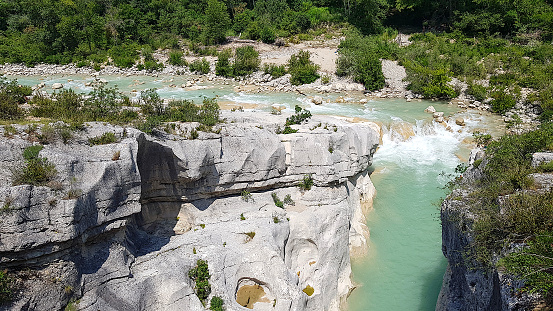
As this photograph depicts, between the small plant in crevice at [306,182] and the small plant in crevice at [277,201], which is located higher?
the small plant in crevice at [306,182]

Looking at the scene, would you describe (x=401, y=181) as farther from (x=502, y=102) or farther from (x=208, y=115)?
(x=502, y=102)

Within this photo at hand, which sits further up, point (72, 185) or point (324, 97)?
point (72, 185)

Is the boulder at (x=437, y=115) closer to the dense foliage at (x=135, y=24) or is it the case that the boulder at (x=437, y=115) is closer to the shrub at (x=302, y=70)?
the shrub at (x=302, y=70)

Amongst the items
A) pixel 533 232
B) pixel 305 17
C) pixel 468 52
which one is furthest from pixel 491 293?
pixel 305 17

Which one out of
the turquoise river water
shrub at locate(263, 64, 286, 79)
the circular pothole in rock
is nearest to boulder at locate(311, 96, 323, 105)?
the turquoise river water

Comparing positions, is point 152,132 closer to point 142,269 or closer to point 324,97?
point 142,269

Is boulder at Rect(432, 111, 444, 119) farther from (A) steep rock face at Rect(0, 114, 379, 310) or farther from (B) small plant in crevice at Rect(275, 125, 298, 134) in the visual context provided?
(B) small plant in crevice at Rect(275, 125, 298, 134)

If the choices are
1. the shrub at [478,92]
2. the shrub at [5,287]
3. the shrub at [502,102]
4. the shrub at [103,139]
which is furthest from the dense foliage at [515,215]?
the shrub at [478,92]
